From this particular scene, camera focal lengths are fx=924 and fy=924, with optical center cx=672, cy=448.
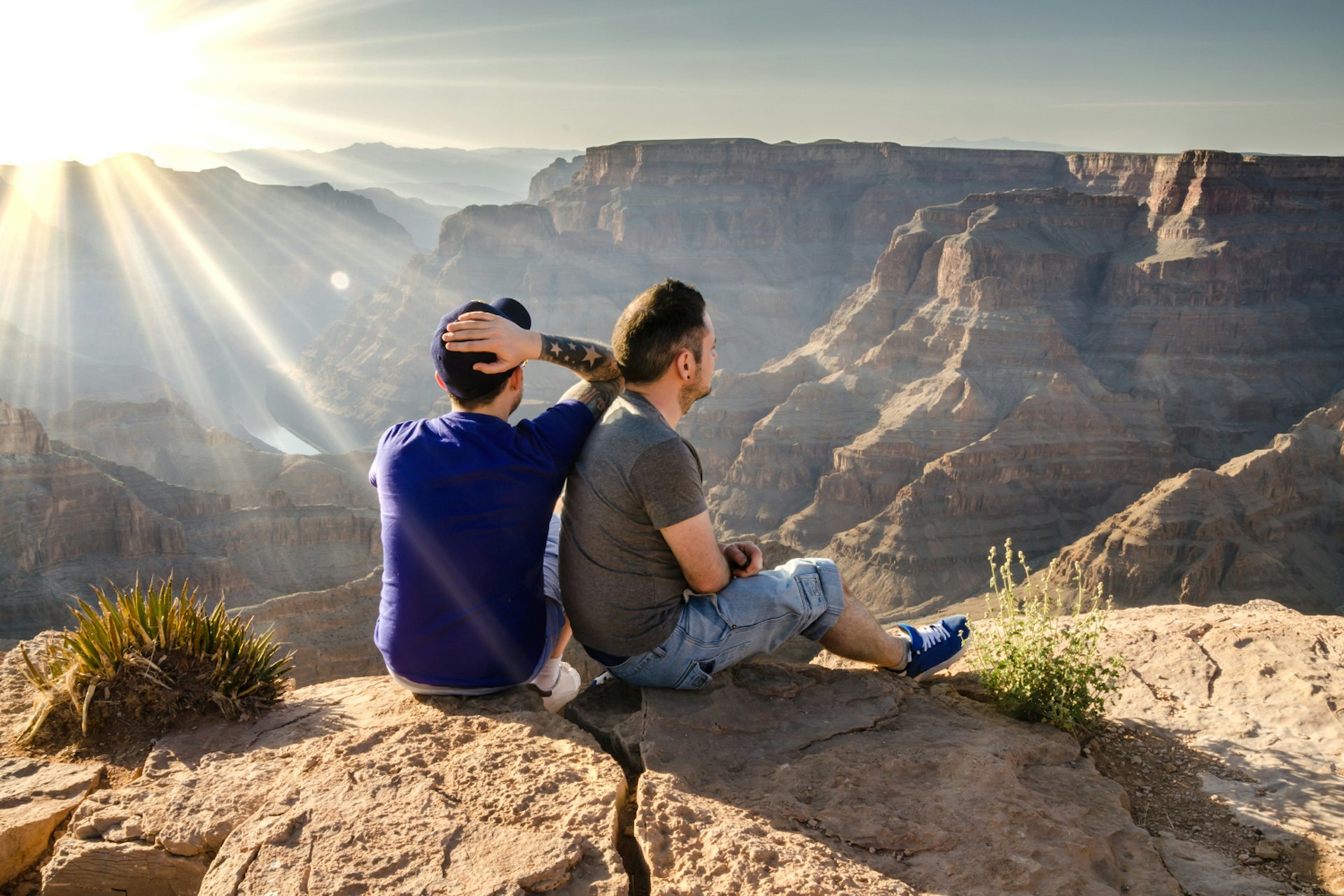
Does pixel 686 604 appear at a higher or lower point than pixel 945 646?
higher

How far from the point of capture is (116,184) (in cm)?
Answer: 14150

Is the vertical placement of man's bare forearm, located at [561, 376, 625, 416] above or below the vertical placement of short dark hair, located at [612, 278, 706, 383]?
below

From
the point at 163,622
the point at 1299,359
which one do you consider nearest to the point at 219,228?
the point at 1299,359

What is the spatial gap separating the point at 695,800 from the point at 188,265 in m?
166

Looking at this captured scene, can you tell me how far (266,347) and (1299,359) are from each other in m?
130

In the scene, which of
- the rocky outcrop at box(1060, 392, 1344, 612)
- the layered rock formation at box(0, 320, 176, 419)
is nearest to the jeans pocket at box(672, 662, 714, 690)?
the rocky outcrop at box(1060, 392, 1344, 612)

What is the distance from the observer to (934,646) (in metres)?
5.76

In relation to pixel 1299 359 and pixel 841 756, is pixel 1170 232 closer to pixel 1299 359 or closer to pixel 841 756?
pixel 1299 359

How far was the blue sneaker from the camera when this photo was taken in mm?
5684

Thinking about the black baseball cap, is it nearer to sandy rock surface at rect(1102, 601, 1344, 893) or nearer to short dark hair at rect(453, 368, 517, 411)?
short dark hair at rect(453, 368, 517, 411)

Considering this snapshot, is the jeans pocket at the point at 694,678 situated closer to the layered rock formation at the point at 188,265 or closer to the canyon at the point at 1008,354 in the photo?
the canyon at the point at 1008,354

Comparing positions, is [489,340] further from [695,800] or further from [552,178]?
[552,178]

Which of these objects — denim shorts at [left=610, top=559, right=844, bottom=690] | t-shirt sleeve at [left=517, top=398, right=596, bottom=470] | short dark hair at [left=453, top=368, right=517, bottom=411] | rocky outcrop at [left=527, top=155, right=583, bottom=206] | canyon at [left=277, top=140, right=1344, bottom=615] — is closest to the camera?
t-shirt sleeve at [left=517, top=398, right=596, bottom=470]

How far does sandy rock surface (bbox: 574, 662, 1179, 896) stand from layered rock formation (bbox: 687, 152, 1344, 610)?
44.3 m
